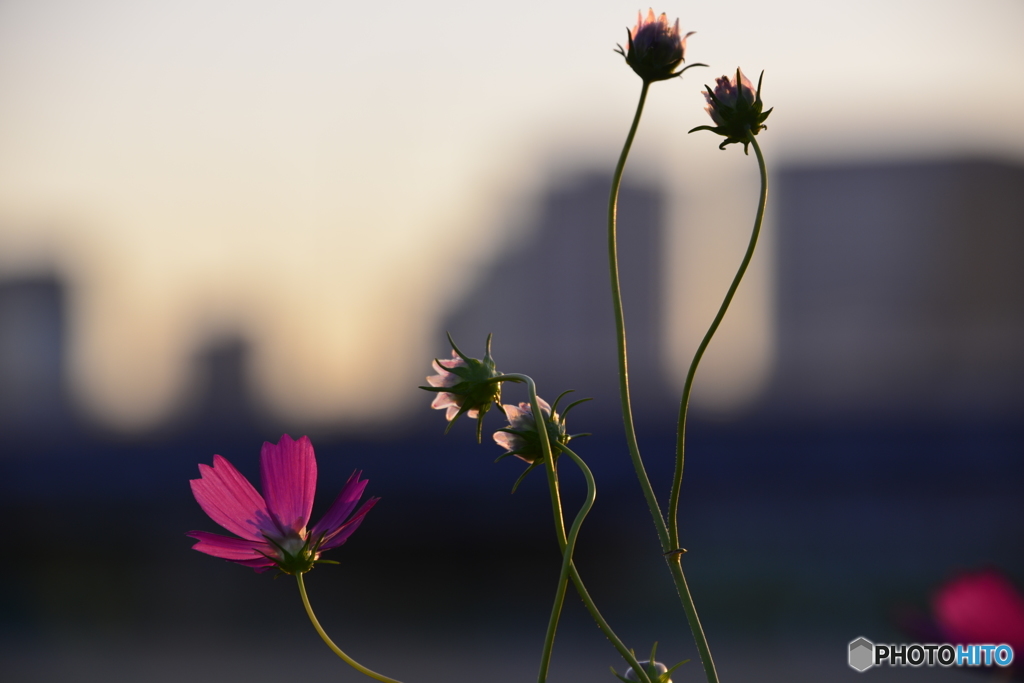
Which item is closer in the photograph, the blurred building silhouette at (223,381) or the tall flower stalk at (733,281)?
the tall flower stalk at (733,281)

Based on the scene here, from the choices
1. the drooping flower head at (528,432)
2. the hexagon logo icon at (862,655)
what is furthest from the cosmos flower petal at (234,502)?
the hexagon logo icon at (862,655)

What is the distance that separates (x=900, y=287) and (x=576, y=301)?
768cm

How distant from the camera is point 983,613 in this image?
13.0 inches

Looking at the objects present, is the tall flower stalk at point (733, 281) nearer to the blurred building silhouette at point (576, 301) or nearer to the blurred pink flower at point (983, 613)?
the blurred pink flower at point (983, 613)

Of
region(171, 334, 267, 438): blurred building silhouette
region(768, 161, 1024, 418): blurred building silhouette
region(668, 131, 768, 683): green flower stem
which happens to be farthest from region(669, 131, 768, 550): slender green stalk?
region(171, 334, 267, 438): blurred building silhouette

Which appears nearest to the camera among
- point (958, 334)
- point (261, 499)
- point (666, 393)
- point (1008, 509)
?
point (261, 499)

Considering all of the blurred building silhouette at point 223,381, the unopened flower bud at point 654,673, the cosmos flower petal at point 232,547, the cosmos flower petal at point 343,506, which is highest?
the cosmos flower petal at point 343,506

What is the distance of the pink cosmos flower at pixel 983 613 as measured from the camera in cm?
32

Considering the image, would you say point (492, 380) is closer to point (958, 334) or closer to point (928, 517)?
point (928, 517)

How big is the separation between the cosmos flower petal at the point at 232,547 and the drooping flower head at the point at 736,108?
0.29 meters

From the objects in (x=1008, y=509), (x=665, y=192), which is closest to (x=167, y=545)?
(x=1008, y=509)

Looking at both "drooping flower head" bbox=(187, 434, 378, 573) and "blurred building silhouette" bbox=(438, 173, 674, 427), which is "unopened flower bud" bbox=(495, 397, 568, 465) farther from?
"blurred building silhouette" bbox=(438, 173, 674, 427)

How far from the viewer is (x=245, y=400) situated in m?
25.0

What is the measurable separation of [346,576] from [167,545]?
74.0 inches
